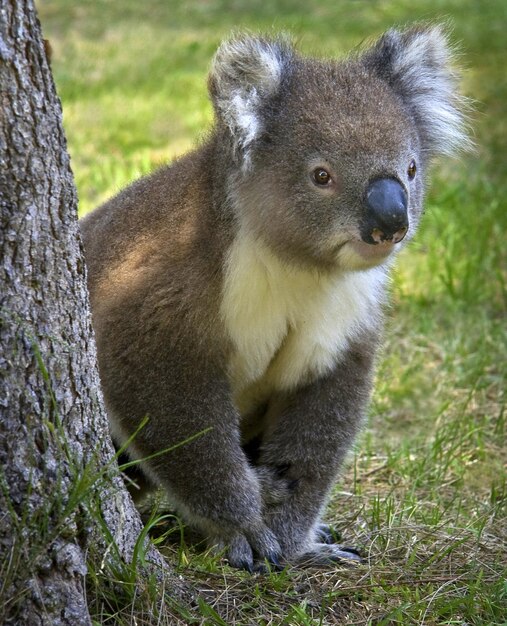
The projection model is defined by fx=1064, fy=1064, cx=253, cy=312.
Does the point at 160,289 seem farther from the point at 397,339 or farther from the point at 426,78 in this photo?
the point at 397,339

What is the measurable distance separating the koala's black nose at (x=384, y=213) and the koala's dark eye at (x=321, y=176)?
0.59 ft

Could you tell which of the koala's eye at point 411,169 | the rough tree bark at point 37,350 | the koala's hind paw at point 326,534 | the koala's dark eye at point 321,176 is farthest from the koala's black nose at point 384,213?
the koala's hind paw at point 326,534

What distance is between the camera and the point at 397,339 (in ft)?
22.9

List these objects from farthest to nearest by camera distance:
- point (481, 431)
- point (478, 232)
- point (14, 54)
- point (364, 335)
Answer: point (478, 232), point (481, 431), point (364, 335), point (14, 54)

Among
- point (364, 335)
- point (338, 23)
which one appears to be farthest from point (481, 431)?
point (338, 23)

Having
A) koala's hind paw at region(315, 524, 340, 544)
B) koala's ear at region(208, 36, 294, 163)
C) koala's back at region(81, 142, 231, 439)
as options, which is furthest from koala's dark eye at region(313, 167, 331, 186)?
koala's hind paw at region(315, 524, 340, 544)

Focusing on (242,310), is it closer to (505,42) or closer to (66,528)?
(66,528)

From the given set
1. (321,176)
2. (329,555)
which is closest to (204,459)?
(329,555)

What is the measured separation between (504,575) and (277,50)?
2183mm

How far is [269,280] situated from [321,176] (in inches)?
18.5

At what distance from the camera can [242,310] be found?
409 centimetres

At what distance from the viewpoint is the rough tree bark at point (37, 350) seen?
9.59 feet

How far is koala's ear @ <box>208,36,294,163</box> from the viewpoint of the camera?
4.06 m

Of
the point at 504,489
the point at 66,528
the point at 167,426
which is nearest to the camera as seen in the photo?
the point at 66,528
